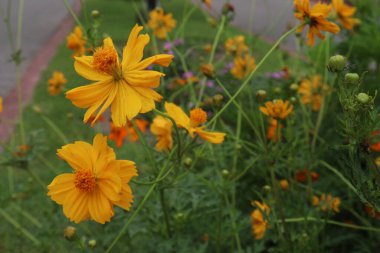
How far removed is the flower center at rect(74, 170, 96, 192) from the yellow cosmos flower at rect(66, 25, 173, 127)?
0.31 ft

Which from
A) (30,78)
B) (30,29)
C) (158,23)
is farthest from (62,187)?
(30,29)

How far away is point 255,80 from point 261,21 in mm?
4564

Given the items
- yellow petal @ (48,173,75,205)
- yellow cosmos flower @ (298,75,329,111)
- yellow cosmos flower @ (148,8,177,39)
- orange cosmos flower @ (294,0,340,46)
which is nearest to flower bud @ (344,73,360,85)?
orange cosmos flower @ (294,0,340,46)

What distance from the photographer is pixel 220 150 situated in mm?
1514

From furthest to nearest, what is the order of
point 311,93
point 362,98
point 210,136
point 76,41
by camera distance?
1. point 311,93
2. point 76,41
3. point 210,136
4. point 362,98

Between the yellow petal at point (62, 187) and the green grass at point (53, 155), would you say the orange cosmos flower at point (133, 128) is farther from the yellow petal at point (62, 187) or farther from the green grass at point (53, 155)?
the yellow petal at point (62, 187)

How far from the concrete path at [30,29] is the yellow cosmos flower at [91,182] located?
3.20m

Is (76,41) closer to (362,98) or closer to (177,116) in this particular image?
(177,116)

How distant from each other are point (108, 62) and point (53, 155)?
211 cm

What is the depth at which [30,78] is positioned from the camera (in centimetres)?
422

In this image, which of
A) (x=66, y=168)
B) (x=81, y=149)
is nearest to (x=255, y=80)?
(x=66, y=168)

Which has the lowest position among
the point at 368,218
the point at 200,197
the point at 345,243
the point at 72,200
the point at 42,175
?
the point at 42,175

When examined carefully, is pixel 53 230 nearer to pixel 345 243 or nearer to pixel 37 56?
pixel 345 243

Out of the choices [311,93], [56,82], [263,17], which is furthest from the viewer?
[263,17]
